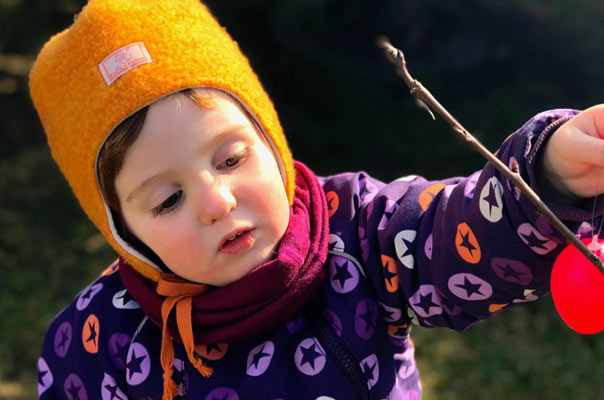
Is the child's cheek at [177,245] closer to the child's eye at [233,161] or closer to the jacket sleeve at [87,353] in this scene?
the child's eye at [233,161]

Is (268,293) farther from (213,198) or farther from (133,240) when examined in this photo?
(133,240)

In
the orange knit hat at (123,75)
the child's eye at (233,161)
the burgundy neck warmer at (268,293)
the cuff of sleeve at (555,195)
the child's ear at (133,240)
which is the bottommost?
the burgundy neck warmer at (268,293)

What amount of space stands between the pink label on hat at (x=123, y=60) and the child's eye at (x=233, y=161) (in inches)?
8.6

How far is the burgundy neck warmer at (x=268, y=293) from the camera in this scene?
3.73ft

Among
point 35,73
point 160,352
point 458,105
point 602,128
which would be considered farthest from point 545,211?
point 458,105

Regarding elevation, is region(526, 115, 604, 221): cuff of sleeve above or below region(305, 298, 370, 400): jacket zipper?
above

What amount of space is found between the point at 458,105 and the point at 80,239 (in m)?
1.57

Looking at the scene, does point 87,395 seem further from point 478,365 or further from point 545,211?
point 478,365

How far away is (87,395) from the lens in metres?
1.29

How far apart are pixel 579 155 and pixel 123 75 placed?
0.72 m

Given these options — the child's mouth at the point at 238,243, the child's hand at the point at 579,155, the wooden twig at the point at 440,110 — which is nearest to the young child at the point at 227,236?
the child's mouth at the point at 238,243

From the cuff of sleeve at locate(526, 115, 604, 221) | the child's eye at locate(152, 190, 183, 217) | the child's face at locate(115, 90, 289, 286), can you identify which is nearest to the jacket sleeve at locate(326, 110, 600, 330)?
the cuff of sleeve at locate(526, 115, 604, 221)

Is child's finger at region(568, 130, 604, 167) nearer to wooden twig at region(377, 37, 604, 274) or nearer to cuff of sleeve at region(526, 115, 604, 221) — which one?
cuff of sleeve at region(526, 115, 604, 221)

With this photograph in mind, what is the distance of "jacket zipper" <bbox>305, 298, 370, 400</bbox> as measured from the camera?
1.14 metres
